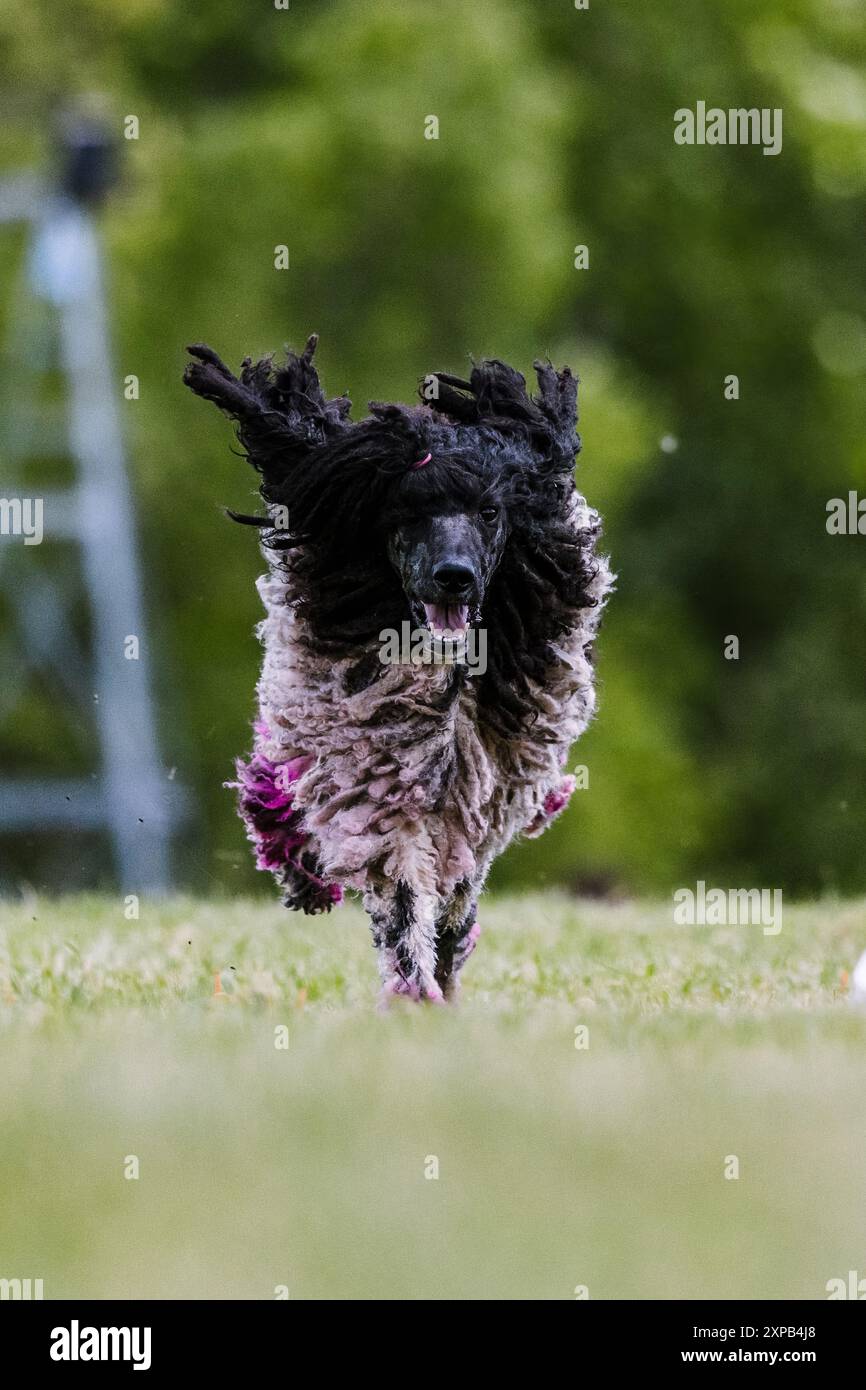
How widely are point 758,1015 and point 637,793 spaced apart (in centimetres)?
1810

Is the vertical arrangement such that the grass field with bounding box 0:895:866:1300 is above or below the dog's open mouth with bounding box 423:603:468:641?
below

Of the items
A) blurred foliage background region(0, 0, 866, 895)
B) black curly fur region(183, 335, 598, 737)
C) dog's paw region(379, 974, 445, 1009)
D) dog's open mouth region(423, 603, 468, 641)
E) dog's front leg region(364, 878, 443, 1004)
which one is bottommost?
dog's paw region(379, 974, 445, 1009)

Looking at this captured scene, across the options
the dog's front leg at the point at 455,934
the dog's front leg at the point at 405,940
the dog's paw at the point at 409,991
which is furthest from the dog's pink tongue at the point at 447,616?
the dog's paw at the point at 409,991

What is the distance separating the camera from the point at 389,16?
88.0 ft

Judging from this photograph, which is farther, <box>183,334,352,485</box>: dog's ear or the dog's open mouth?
<box>183,334,352,485</box>: dog's ear

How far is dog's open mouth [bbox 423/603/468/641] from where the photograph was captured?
6492 mm

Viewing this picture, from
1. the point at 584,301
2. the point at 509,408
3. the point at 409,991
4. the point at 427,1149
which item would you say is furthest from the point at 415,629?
the point at 584,301

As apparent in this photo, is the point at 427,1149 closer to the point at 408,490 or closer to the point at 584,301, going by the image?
the point at 408,490

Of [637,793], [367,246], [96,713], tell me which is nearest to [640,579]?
[637,793]

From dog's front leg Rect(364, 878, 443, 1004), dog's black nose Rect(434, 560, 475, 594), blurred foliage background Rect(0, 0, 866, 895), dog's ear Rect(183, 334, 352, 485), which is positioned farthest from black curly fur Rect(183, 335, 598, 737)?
blurred foliage background Rect(0, 0, 866, 895)

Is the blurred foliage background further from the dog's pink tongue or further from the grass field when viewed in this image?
the grass field

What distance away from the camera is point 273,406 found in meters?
7.12

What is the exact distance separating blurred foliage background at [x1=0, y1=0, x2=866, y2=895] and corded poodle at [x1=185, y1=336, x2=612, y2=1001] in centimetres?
1546

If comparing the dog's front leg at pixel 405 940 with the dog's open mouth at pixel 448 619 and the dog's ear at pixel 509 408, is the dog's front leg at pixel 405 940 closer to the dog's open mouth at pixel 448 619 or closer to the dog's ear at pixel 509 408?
the dog's open mouth at pixel 448 619
